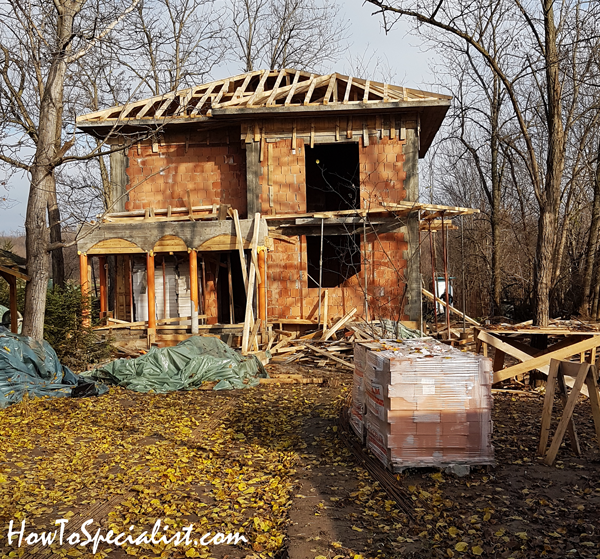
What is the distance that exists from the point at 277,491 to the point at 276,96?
15000 millimetres

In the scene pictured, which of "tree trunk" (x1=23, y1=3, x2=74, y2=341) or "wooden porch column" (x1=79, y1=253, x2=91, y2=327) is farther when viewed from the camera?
"wooden porch column" (x1=79, y1=253, x2=91, y2=327)

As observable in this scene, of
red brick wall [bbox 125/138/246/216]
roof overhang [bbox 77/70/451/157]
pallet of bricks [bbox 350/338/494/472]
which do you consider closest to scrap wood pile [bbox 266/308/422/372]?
red brick wall [bbox 125/138/246/216]

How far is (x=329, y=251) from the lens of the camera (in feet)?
78.1

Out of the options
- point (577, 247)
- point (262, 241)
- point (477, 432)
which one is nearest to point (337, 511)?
point (477, 432)

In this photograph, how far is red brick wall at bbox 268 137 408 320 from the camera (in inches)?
716

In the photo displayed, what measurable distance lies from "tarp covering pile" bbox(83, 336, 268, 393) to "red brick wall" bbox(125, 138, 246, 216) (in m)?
7.51

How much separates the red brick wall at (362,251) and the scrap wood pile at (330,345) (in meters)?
1.73

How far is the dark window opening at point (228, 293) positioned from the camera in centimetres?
2206

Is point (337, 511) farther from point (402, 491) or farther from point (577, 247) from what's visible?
point (577, 247)

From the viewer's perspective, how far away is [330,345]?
50.9ft

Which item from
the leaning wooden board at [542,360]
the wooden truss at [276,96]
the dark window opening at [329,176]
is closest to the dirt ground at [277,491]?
the leaning wooden board at [542,360]

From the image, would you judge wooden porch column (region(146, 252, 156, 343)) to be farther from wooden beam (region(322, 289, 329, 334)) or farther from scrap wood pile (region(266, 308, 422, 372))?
wooden beam (region(322, 289, 329, 334))

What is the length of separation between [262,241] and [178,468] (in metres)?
9.84

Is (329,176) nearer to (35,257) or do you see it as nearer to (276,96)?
(276,96)
